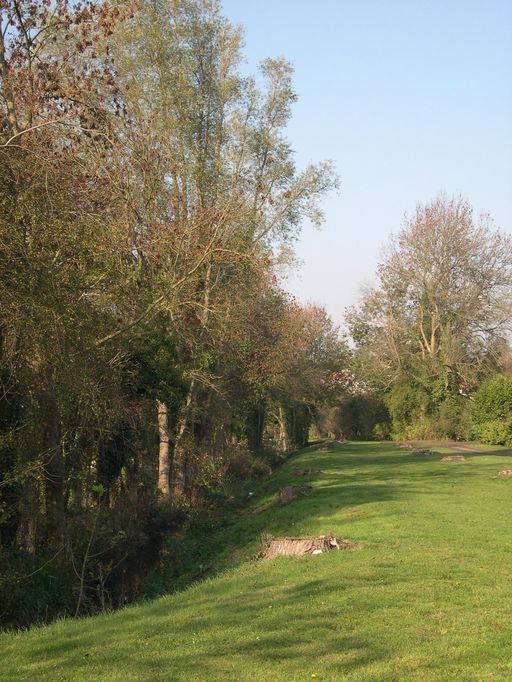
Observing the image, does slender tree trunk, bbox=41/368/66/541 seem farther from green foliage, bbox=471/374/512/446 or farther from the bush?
green foliage, bbox=471/374/512/446

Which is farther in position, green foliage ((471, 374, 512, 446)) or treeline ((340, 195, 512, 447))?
treeline ((340, 195, 512, 447))

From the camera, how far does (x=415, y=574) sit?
37.0 feet

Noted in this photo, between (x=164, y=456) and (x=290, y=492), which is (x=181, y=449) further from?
(x=290, y=492)

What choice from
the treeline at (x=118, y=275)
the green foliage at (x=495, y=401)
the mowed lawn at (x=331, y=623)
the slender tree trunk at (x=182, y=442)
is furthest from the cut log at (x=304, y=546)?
the green foliage at (x=495, y=401)

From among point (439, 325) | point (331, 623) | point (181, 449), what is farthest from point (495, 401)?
point (331, 623)

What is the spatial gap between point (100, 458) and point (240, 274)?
9.66m

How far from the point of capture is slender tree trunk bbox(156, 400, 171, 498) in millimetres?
26250

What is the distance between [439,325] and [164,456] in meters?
40.6

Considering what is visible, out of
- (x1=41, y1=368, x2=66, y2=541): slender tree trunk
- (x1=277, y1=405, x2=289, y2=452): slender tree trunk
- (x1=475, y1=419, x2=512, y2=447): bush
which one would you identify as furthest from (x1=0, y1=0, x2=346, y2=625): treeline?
(x1=277, y1=405, x2=289, y2=452): slender tree trunk

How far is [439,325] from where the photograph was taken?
63.3 m

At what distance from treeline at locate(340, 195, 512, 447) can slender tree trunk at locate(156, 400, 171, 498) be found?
34.9 m

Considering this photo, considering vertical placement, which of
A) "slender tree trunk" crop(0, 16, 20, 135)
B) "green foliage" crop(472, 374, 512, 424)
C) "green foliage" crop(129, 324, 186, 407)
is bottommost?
"green foliage" crop(472, 374, 512, 424)

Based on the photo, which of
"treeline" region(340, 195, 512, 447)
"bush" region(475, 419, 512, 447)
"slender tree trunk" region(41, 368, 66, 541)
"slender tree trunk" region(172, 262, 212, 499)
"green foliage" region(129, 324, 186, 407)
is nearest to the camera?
"slender tree trunk" region(41, 368, 66, 541)

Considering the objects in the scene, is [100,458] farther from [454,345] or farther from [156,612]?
[454,345]
